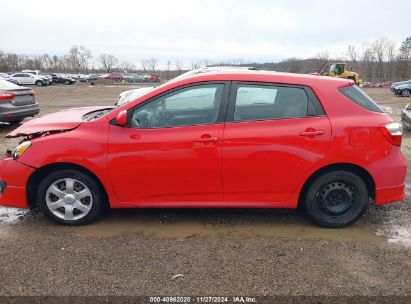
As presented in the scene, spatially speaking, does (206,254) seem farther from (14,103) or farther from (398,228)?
(14,103)

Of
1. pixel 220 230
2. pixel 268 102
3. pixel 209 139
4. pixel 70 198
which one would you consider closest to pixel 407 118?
pixel 268 102

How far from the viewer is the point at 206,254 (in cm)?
361

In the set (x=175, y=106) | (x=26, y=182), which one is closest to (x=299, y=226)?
(x=175, y=106)

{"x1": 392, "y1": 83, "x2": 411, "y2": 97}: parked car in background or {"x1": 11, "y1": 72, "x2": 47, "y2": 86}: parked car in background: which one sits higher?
{"x1": 11, "y1": 72, "x2": 47, "y2": 86}: parked car in background

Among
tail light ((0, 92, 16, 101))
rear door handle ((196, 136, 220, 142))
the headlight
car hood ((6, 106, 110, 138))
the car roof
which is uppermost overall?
the car roof

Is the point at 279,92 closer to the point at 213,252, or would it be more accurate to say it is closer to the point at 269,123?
the point at 269,123

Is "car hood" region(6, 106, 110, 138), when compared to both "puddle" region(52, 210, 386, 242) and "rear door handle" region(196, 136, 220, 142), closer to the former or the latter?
"puddle" region(52, 210, 386, 242)

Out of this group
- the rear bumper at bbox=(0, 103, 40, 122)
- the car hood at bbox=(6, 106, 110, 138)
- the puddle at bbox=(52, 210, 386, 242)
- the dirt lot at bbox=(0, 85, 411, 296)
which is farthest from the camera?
the rear bumper at bbox=(0, 103, 40, 122)

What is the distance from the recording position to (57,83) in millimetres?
54500

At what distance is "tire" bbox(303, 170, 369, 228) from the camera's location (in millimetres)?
4055

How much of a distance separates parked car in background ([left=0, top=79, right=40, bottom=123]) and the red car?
661 centimetres

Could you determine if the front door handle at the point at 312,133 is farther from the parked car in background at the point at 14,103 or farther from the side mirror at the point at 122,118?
the parked car in background at the point at 14,103

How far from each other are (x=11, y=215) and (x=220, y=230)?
98.6 inches

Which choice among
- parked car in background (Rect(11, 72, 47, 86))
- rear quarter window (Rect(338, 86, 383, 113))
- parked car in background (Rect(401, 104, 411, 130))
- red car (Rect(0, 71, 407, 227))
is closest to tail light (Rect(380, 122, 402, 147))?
red car (Rect(0, 71, 407, 227))
